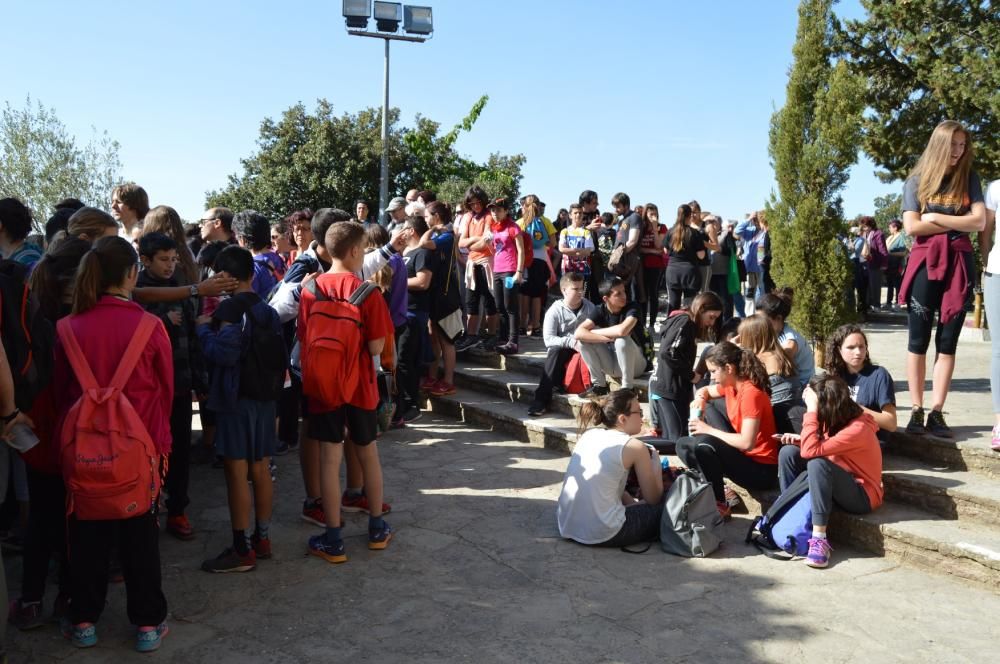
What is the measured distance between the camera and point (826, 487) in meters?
4.68

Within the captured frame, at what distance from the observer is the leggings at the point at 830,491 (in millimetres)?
4654

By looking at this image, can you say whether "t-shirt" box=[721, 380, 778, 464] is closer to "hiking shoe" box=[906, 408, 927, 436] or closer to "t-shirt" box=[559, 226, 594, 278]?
"hiking shoe" box=[906, 408, 927, 436]

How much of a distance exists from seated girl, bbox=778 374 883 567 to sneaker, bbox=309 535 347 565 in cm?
266

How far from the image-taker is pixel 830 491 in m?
4.70

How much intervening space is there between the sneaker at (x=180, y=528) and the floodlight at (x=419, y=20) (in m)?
13.7

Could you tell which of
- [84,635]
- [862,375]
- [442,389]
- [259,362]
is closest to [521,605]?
[259,362]

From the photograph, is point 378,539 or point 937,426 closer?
point 378,539

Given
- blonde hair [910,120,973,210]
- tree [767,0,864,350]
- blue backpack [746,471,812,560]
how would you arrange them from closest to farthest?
blue backpack [746,471,812,560], blonde hair [910,120,973,210], tree [767,0,864,350]

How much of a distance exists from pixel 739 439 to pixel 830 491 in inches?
27.2

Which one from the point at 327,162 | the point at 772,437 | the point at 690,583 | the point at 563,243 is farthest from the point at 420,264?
the point at 327,162

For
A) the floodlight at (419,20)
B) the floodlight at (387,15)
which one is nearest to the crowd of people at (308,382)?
the floodlight at (387,15)

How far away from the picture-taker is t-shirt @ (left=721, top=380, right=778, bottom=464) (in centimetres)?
523

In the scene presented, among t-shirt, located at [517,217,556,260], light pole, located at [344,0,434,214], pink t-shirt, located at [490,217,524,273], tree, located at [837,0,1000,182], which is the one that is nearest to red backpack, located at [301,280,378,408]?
pink t-shirt, located at [490,217,524,273]

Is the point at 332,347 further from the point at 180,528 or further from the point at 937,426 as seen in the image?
the point at 937,426
